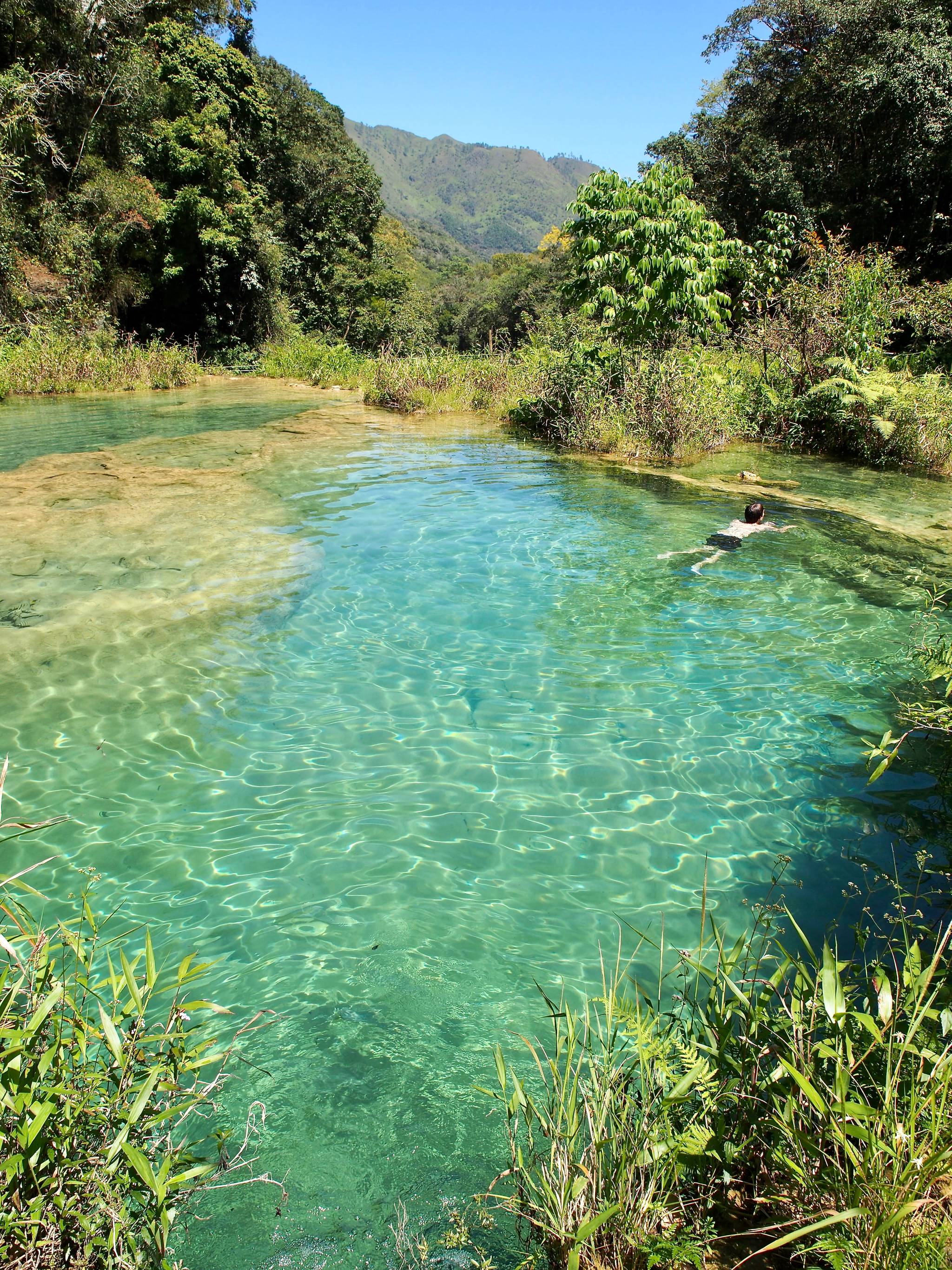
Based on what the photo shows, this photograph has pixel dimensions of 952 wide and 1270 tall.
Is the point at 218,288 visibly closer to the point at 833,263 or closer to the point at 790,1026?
the point at 833,263

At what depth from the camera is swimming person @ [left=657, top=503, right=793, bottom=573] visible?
303 inches

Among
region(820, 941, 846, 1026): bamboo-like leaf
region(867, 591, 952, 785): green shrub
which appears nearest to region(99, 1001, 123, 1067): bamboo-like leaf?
region(820, 941, 846, 1026): bamboo-like leaf

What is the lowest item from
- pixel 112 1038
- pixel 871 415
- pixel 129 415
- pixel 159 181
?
pixel 112 1038

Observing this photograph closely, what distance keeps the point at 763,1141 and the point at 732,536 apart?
21.8 ft

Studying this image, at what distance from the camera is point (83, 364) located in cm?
2039

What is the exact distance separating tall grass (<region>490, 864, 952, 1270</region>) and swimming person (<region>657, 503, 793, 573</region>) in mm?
5972

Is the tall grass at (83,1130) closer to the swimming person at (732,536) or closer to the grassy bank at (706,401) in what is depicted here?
the swimming person at (732,536)

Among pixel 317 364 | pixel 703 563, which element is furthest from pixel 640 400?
pixel 317 364

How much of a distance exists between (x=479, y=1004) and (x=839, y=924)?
156 cm

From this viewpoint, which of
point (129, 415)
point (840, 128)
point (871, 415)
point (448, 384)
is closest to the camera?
point (871, 415)

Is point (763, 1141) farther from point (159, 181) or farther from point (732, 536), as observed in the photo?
point (159, 181)

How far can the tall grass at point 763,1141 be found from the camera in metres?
1.56

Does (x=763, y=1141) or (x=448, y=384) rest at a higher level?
(x=448, y=384)

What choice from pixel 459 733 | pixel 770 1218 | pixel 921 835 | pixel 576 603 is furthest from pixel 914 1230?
pixel 576 603
